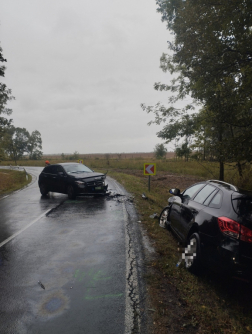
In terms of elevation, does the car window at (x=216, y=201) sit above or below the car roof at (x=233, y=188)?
below

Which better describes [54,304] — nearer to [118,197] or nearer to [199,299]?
[199,299]

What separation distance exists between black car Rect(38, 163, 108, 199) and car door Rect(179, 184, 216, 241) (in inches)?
268

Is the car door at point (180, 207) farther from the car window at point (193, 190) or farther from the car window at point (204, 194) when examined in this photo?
the car window at point (204, 194)

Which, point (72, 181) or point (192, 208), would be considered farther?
point (72, 181)

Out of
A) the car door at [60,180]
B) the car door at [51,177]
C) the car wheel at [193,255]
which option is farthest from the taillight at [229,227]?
the car door at [51,177]

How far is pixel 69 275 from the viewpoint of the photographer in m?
4.31

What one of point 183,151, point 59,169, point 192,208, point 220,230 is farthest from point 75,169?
point 220,230

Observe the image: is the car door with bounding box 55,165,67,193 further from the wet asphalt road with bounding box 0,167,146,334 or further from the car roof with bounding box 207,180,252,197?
the car roof with bounding box 207,180,252,197

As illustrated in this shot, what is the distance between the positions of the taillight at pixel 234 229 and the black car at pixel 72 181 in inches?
340

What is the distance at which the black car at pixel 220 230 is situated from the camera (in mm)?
3395

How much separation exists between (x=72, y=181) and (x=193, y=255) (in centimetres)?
836

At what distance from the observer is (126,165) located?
3688 centimetres

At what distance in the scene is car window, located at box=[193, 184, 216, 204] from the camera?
4830 mm

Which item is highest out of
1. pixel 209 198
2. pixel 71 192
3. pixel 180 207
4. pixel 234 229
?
pixel 209 198
